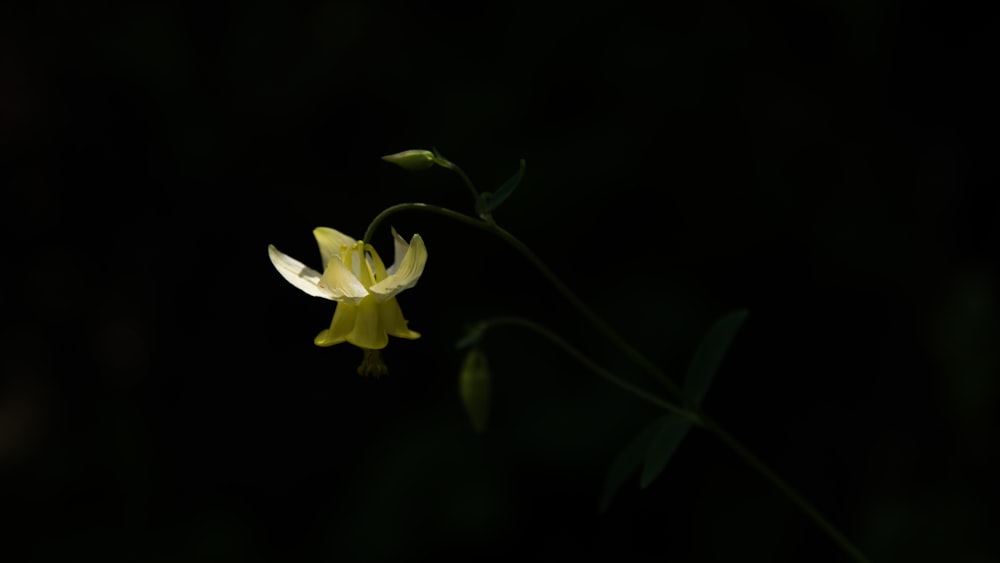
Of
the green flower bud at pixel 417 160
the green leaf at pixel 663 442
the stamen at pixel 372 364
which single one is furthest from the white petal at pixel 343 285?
the green leaf at pixel 663 442

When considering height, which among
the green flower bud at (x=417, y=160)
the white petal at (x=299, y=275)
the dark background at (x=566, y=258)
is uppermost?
the green flower bud at (x=417, y=160)

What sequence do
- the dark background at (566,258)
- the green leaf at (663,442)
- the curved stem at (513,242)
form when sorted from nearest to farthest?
the curved stem at (513,242) < the green leaf at (663,442) < the dark background at (566,258)

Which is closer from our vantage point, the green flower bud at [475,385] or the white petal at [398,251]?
the white petal at [398,251]

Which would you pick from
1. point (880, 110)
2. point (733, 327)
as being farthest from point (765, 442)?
point (733, 327)

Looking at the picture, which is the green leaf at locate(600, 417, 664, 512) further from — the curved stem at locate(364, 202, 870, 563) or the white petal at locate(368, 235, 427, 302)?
the white petal at locate(368, 235, 427, 302)

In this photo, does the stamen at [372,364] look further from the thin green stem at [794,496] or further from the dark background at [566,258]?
the dark background at [566,258]

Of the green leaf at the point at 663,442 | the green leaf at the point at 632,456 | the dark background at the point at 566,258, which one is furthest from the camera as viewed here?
the dark background at the point at 566,258

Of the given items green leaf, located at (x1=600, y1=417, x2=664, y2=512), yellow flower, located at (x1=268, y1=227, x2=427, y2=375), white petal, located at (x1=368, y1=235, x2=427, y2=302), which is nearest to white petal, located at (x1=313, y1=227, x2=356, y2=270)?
yellow flower, located at (x1=268, y1=227, x2=427, y2=375)
